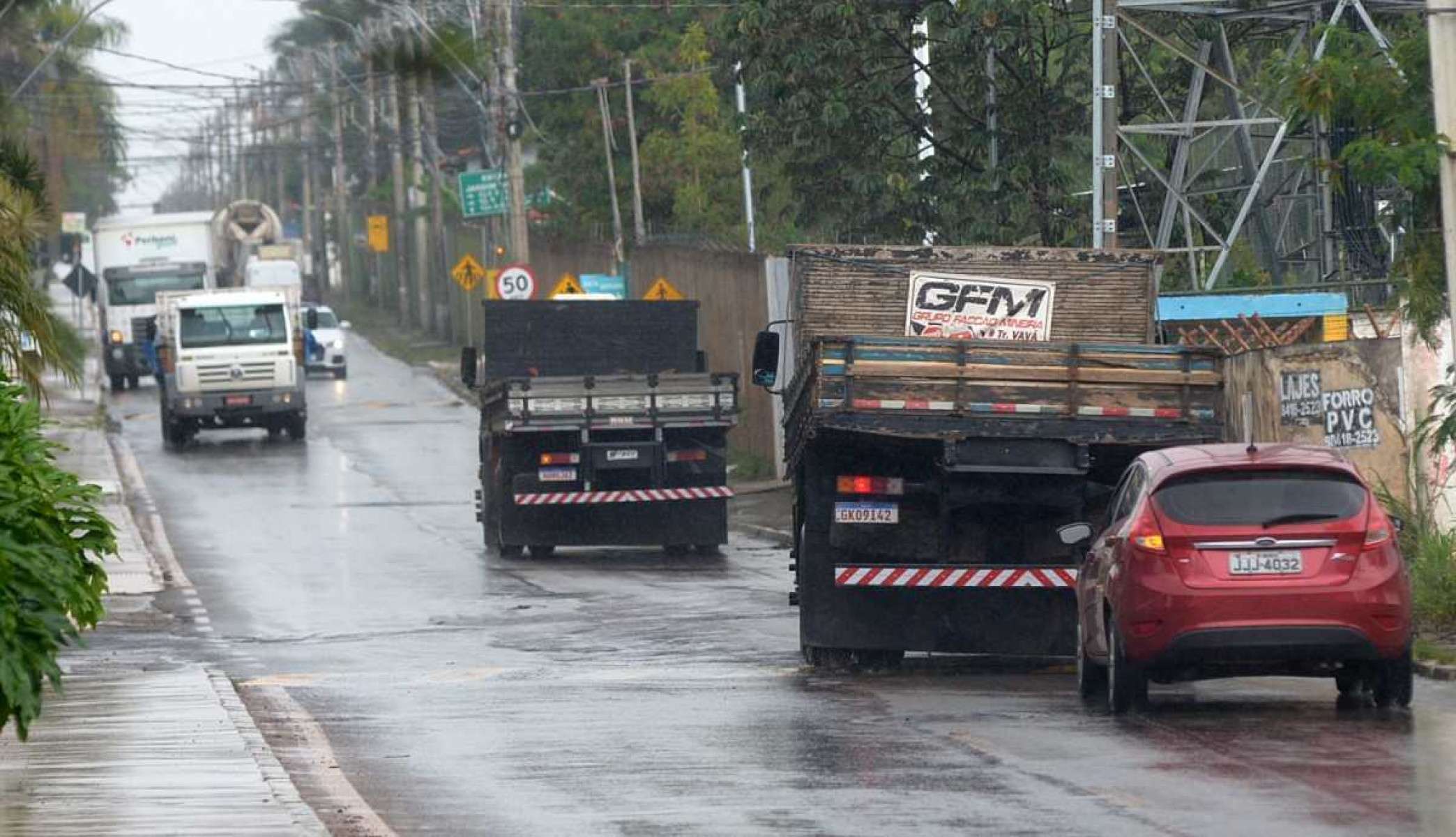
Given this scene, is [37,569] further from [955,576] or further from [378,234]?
[378,234]

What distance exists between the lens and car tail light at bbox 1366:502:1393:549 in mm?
13828

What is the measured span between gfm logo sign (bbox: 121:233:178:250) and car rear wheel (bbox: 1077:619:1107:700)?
50.6m

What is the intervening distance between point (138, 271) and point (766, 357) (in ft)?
148

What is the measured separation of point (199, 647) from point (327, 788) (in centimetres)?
936

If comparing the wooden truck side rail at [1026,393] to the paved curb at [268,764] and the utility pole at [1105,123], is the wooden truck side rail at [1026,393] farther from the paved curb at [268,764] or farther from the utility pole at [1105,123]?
the utility pole at [1105,123]

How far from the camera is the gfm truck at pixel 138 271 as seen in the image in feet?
197

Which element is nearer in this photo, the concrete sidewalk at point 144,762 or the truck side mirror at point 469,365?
the concrete sidewalk at point 144,762

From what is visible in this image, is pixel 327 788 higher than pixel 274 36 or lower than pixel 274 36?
lower

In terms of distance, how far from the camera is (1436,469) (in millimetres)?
21062

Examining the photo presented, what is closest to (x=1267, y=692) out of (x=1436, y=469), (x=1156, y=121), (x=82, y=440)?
(x=1436, y=469)

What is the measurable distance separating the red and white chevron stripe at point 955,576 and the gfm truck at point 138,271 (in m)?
44.4

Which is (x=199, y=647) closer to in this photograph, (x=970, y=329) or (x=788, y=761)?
(x=970, y=329)

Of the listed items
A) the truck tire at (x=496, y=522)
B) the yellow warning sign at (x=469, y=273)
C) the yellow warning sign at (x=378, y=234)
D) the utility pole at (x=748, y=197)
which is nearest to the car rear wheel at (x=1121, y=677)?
the truck tire at (x=496, y=522)

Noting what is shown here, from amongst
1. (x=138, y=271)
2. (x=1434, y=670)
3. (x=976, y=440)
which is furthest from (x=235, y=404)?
(x=1434, y=670)
